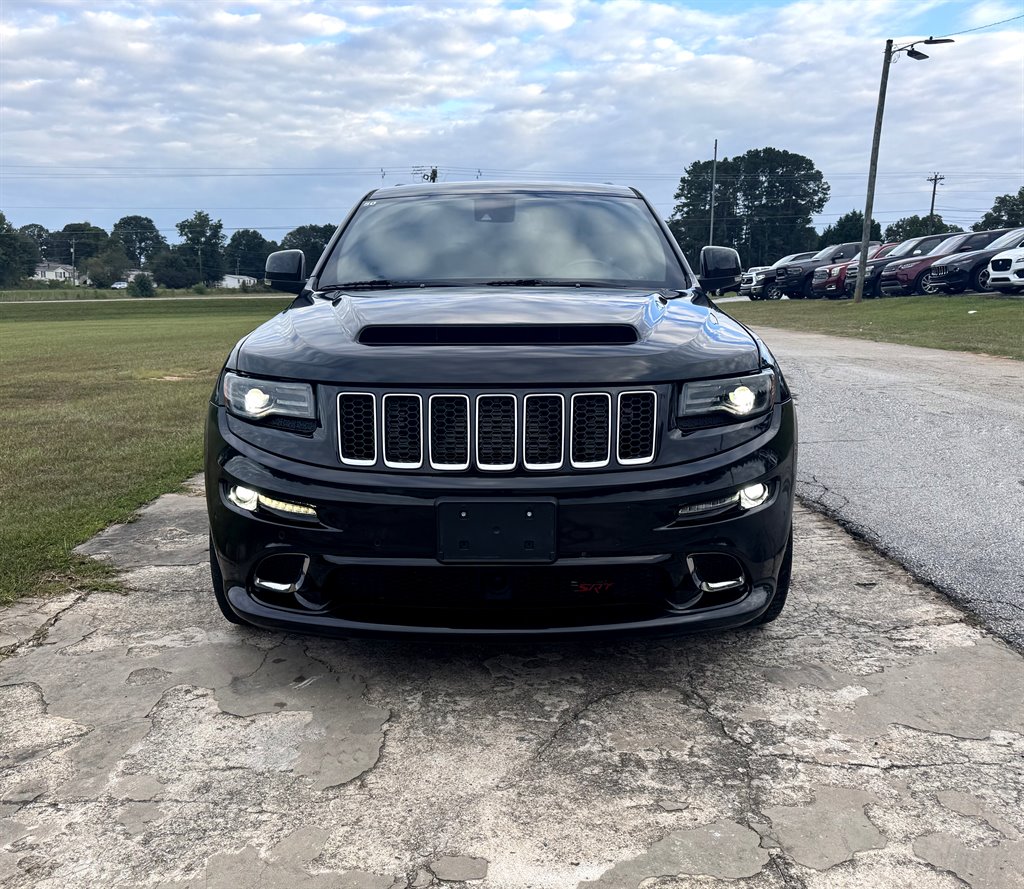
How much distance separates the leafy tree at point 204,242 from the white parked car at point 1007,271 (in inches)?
3995

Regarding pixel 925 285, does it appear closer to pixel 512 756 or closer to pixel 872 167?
pixel 872 167

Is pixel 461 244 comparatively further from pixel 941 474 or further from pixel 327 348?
pixel 941 474

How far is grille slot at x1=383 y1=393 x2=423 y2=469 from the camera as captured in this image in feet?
8.64

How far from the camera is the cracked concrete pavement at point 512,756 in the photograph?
204 centimetres

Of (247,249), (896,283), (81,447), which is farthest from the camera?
(247,249)

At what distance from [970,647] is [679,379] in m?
1.45

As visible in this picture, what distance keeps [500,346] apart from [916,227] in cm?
10012

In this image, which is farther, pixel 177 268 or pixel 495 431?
pixel 177 268

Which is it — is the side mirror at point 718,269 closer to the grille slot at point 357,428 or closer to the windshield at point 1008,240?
the grille slot at point 357,428

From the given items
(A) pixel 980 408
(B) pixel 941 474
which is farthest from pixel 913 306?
(B) pixel 941 474

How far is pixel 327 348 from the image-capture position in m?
2.83

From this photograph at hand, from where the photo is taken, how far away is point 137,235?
130m

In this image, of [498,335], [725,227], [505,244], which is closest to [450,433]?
[498,335]

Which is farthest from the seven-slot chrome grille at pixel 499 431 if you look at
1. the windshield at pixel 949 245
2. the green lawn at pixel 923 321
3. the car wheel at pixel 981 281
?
the windshield at pixel 949 245
